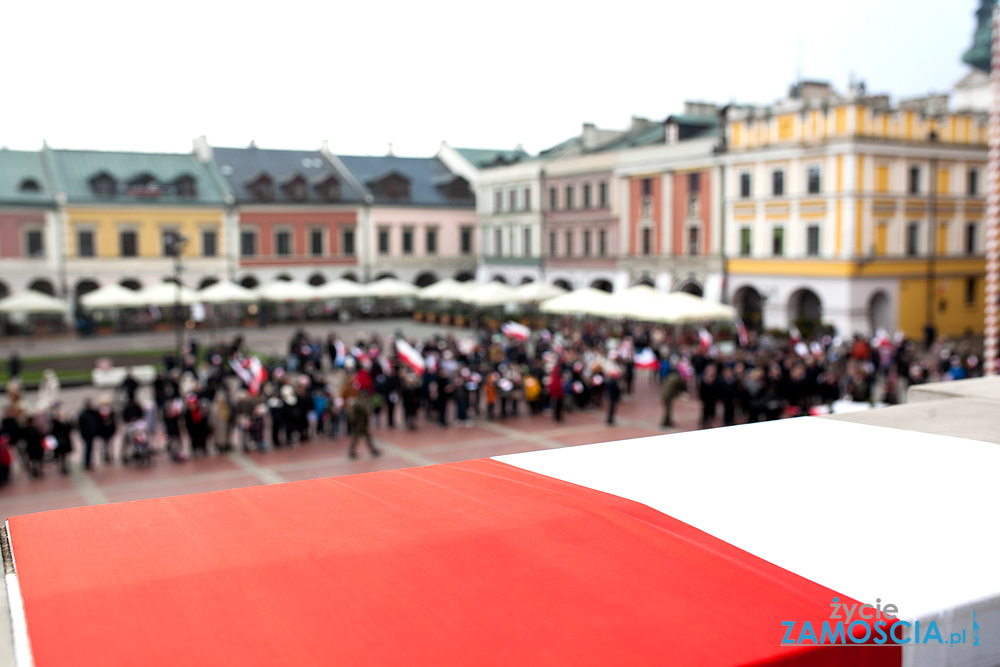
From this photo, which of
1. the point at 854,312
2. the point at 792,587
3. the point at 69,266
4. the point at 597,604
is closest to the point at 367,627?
the point at 597,604

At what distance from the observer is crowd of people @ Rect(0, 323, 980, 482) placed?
17.8 m

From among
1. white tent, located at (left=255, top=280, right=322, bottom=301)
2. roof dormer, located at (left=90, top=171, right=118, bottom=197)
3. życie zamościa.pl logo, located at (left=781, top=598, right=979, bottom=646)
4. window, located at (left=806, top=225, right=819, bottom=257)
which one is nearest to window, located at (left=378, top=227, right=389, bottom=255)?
white tent, located at (left=255, top=280, right=322, bottom=301)

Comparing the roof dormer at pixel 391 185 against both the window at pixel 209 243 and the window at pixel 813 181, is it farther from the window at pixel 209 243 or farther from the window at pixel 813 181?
the window at pixel 813 181

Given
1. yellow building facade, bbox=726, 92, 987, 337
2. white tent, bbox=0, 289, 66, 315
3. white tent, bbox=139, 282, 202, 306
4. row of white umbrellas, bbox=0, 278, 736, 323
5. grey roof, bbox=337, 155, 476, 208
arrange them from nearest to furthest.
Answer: row of white umbrellas, bbox=0, 278, 736, 323, yellow building facade, bbox=726, 92, 987, 337, white tent, bbox=0, 289, 66, 315, white tent, bbox=139, 282, 202, 306, grey roof, bbox=337, 155, 476, 208

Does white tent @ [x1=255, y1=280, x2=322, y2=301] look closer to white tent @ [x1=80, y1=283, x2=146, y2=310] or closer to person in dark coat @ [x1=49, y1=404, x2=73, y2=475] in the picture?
white tent @ [x1=80, y1=283, x2=146, y2=310]

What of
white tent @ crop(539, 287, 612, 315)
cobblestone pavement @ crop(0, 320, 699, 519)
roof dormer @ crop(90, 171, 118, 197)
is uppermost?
roof dormer @ crop(90, 171, 118, 197)

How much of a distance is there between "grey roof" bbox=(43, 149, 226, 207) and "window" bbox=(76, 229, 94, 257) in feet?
6.13

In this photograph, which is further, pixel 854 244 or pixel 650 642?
pixel 854 244

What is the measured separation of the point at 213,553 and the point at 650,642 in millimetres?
2000

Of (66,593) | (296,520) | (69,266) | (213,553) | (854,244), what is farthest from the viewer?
(69,266)

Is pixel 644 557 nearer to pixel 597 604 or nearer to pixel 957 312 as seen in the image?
pixel 597 604

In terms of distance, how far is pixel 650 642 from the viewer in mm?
3066

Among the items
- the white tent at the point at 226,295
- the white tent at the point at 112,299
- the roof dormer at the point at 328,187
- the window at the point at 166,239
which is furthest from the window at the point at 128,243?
the roof dormer at the point at 328,187

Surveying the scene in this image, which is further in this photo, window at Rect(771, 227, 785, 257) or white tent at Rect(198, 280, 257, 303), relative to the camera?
white tent at Rect(198, 280, 257, 303)
